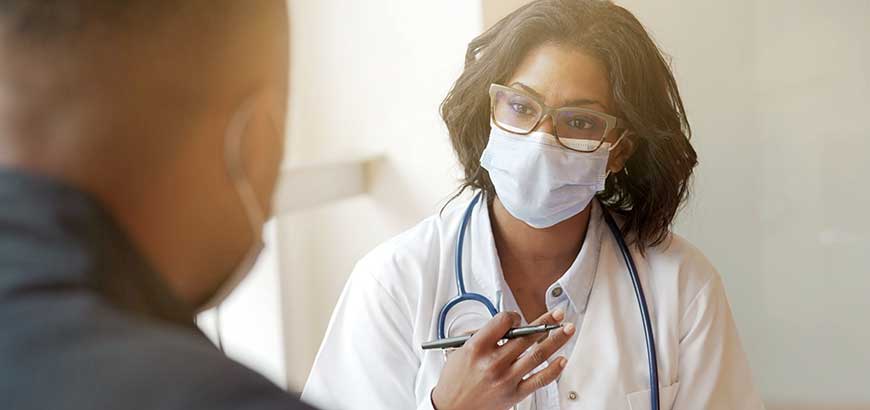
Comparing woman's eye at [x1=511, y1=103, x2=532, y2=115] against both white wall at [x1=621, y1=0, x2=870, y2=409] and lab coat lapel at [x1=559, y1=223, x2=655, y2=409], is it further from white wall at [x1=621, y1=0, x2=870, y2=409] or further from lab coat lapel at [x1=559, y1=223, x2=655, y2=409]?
white wall at [x1=621, y1=0, x2=870, y2=409]

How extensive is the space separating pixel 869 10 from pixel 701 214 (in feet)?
1.55

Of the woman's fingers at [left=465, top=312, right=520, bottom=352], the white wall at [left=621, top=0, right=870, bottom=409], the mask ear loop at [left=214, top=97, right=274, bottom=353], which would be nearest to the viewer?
the mask ear loop at [left=214, top=97, right=274, bottom=353]

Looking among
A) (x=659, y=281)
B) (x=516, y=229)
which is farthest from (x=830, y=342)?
(x=516, y=229)

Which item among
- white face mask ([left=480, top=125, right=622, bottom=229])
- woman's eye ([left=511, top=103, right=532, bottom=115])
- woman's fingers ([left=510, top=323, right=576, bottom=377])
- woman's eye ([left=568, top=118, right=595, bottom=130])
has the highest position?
woman's eye ([left=511, top=103, right=532, bottom=115])

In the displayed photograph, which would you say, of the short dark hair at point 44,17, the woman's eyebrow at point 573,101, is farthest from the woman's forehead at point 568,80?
the short dark hair at point 44,17

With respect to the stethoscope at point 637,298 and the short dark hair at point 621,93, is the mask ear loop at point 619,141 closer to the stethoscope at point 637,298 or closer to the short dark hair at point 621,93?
the short dark hair at point 621,93

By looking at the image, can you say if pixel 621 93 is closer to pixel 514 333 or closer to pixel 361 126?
pixel 514 333

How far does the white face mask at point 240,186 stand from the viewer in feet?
1.65

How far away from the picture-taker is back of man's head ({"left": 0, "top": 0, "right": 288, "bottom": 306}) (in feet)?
1.41

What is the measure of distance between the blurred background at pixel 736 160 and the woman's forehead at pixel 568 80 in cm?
39

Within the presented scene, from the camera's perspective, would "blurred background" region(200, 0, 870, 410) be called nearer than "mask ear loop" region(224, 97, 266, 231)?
No

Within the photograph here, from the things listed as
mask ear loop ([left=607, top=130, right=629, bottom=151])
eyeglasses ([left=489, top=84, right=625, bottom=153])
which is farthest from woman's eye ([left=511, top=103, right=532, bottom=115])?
mask ear loop ([left=607, top=130, right=629, bottom=151])

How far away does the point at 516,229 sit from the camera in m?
1.42

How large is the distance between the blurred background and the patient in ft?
3.44
